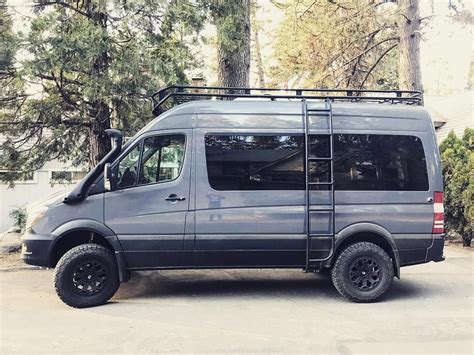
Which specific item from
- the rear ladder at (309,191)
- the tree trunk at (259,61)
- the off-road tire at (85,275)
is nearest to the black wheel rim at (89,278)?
the off-road tire at (85,275)

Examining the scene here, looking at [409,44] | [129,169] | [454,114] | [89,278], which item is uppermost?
[409,44]

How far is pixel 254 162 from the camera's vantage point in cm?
624

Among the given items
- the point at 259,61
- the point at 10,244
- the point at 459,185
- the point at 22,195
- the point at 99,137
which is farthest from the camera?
the point at 259,61

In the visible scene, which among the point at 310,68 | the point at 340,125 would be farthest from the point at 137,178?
the point at 310,68

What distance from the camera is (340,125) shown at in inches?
251

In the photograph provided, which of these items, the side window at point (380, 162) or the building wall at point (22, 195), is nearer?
the side window at point (380, 162)

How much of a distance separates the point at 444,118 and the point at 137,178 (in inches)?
712

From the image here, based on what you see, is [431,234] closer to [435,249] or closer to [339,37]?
[435,249]

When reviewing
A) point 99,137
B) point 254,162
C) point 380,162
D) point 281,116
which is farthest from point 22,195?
point 380,162

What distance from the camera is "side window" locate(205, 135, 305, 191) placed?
244 inches

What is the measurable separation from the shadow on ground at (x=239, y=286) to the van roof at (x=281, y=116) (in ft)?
7.61

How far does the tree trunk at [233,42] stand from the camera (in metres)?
8.68

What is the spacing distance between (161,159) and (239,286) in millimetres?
2308

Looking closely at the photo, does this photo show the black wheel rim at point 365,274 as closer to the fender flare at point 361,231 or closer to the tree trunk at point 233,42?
the fender flare at point 361,231
